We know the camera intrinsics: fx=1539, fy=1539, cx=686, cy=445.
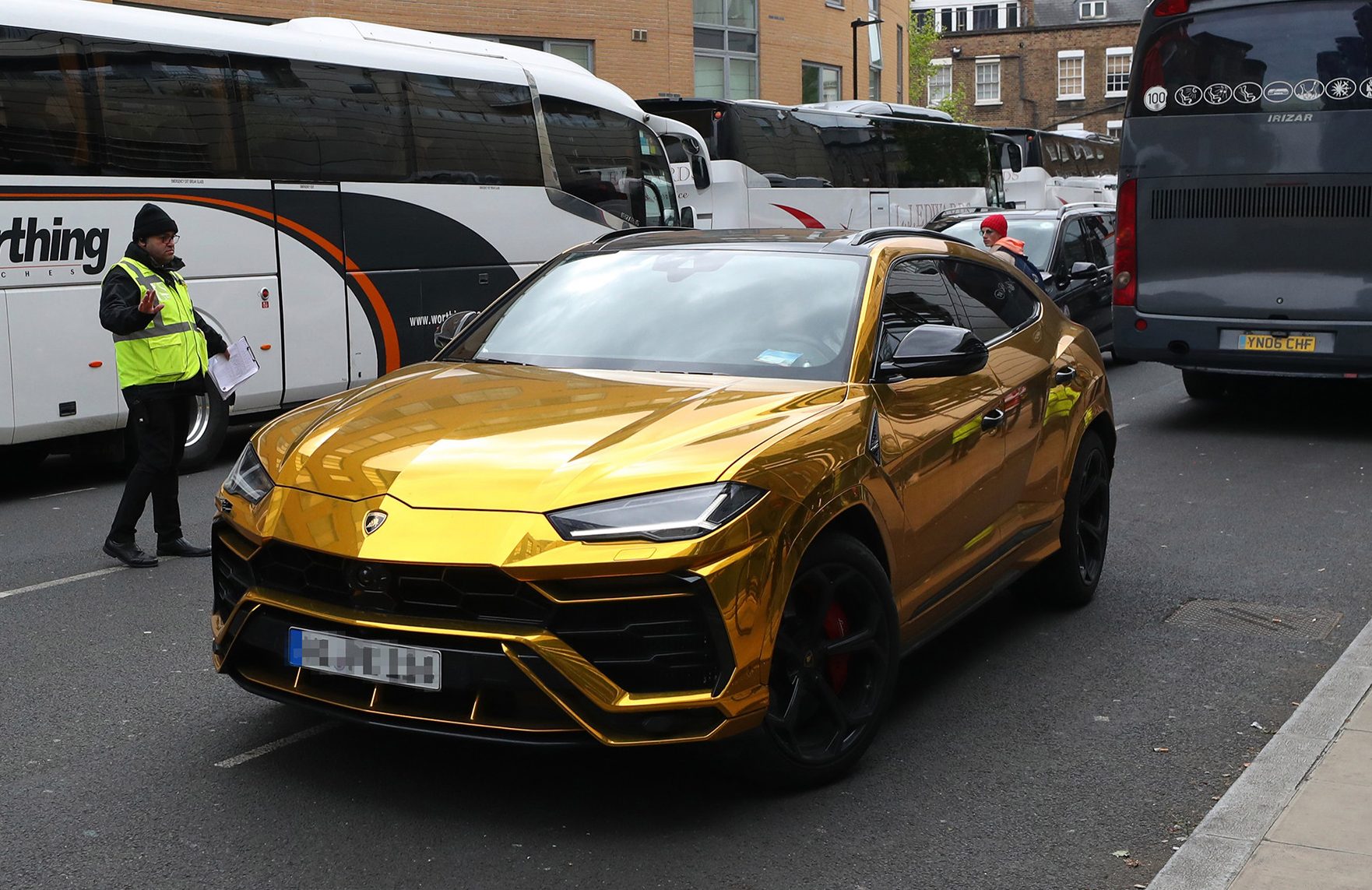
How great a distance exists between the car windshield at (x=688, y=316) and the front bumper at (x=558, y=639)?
1217mm

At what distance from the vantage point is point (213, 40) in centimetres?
1191

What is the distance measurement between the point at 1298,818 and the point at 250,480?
3121 mm

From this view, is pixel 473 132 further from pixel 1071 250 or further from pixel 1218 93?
pixel 1218 93

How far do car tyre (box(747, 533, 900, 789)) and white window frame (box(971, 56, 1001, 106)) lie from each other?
77217 millimetres

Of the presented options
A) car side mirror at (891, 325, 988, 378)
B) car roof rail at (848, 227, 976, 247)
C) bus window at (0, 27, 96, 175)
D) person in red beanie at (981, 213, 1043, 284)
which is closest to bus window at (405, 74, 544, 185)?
bus window at (0, 27, 96, 175)

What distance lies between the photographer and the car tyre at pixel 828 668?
14.2 feet

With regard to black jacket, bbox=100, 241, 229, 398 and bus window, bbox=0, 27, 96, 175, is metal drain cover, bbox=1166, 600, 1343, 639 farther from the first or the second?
bus window, bbox=0, 27, 96, 175

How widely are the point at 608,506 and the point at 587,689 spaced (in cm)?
48

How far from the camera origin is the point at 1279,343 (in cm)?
1206

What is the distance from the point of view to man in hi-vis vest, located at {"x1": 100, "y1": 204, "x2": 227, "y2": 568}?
7.78 meters

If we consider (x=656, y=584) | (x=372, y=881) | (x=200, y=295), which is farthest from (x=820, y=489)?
(x=200, y=295)

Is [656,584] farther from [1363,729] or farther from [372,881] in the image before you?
[1363,729]

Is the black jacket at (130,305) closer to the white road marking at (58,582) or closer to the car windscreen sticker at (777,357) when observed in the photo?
the white road marking at (58,582)

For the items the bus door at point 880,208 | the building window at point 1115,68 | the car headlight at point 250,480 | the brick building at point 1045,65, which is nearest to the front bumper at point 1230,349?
the car headlight at point 250,480
